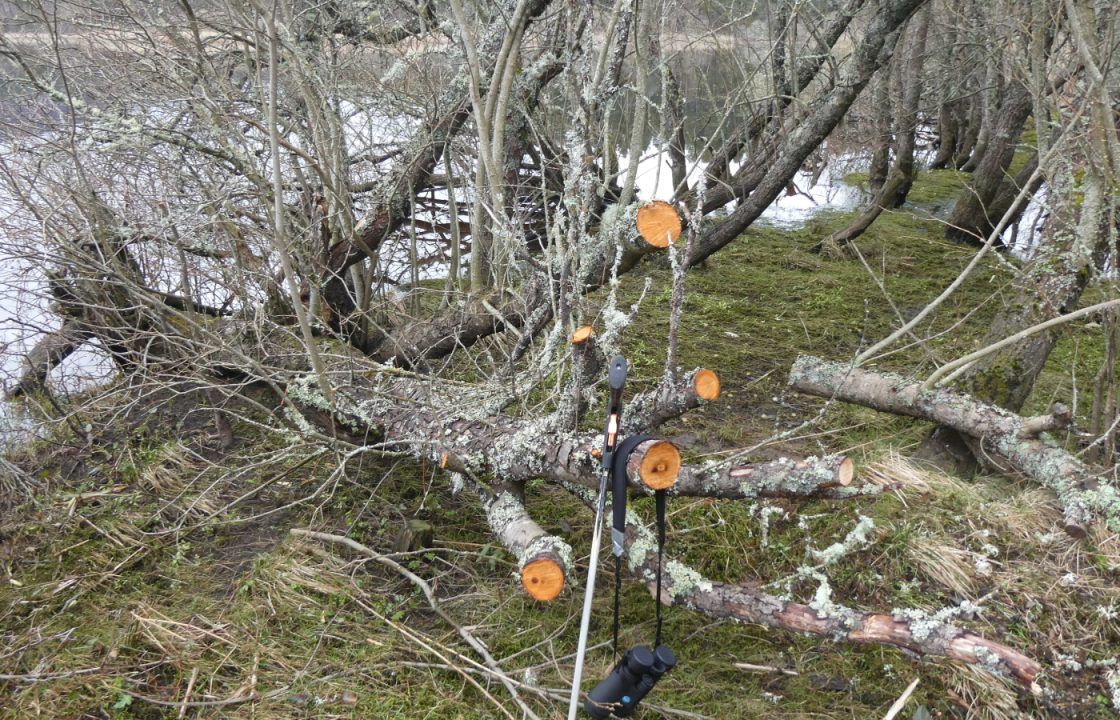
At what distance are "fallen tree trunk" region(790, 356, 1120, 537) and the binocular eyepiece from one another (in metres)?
1.74

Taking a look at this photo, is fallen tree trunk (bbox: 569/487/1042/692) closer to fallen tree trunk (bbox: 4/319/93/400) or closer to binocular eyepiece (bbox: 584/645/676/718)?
binocular eyepiece (bbox: 584/645/676/718)

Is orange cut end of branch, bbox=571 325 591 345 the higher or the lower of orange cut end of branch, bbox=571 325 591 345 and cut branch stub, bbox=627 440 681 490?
the higher

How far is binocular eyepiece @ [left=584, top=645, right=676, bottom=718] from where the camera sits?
2336 millimetres

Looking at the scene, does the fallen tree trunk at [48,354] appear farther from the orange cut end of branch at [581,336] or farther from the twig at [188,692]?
the orange cut end of branch at [581,336]

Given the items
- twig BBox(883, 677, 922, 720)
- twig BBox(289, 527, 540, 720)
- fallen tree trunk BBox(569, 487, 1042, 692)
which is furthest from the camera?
twig BBox(289, 527, 540, 720)

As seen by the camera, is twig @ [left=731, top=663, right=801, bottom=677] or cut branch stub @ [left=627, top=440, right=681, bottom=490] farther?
twig @ [left=731, top=663, right=801, bottom=677]

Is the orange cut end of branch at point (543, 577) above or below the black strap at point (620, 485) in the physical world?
below

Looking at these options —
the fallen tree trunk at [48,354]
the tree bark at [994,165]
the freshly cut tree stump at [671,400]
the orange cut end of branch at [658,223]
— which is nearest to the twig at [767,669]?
the freshly cut tree stump at [671,400]

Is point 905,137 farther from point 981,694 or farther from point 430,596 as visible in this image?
point 430,596

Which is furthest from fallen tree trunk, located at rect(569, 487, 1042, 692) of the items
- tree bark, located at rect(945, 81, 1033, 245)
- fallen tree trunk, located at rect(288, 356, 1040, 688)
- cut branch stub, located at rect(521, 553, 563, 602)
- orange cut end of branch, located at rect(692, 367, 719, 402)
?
tree bark, located at rect(945, 81, 1033, 245)

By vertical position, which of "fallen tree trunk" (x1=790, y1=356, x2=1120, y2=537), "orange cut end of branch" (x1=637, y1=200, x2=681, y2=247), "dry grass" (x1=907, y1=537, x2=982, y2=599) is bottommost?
"dry grass" (x1=907, y1=537, x2=982, y2=599)

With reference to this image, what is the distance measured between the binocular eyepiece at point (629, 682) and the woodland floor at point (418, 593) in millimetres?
178

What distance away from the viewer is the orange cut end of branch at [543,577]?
8.73 ft

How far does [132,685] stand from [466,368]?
9.11 ft
